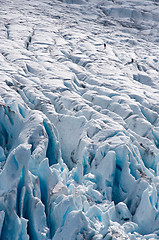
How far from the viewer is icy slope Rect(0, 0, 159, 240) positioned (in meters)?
4.76

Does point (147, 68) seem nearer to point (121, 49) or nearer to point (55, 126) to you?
point (121, 49)

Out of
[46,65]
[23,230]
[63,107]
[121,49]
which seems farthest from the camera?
[121,49]

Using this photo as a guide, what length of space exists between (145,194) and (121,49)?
1115 centimetres

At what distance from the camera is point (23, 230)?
14.7 feet

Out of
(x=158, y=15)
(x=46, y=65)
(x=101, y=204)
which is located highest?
(x=158, y=15)

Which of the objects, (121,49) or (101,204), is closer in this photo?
(101,204)

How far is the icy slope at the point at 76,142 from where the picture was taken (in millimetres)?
4758

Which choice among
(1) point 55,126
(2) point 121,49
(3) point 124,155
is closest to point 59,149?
(1) point 55,126

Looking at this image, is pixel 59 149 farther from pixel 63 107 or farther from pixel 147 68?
pixel 147 68

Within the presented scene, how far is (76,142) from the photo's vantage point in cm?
702

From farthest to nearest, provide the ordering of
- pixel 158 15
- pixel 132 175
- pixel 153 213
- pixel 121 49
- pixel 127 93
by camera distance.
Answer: pixel 158 15
pixel 121 49
pixel 127 93
pixel 132 175
pixel 153 213

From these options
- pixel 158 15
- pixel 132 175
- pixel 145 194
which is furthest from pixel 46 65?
pixel 158 15

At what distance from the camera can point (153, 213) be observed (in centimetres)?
532

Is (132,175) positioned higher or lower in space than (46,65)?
lower
